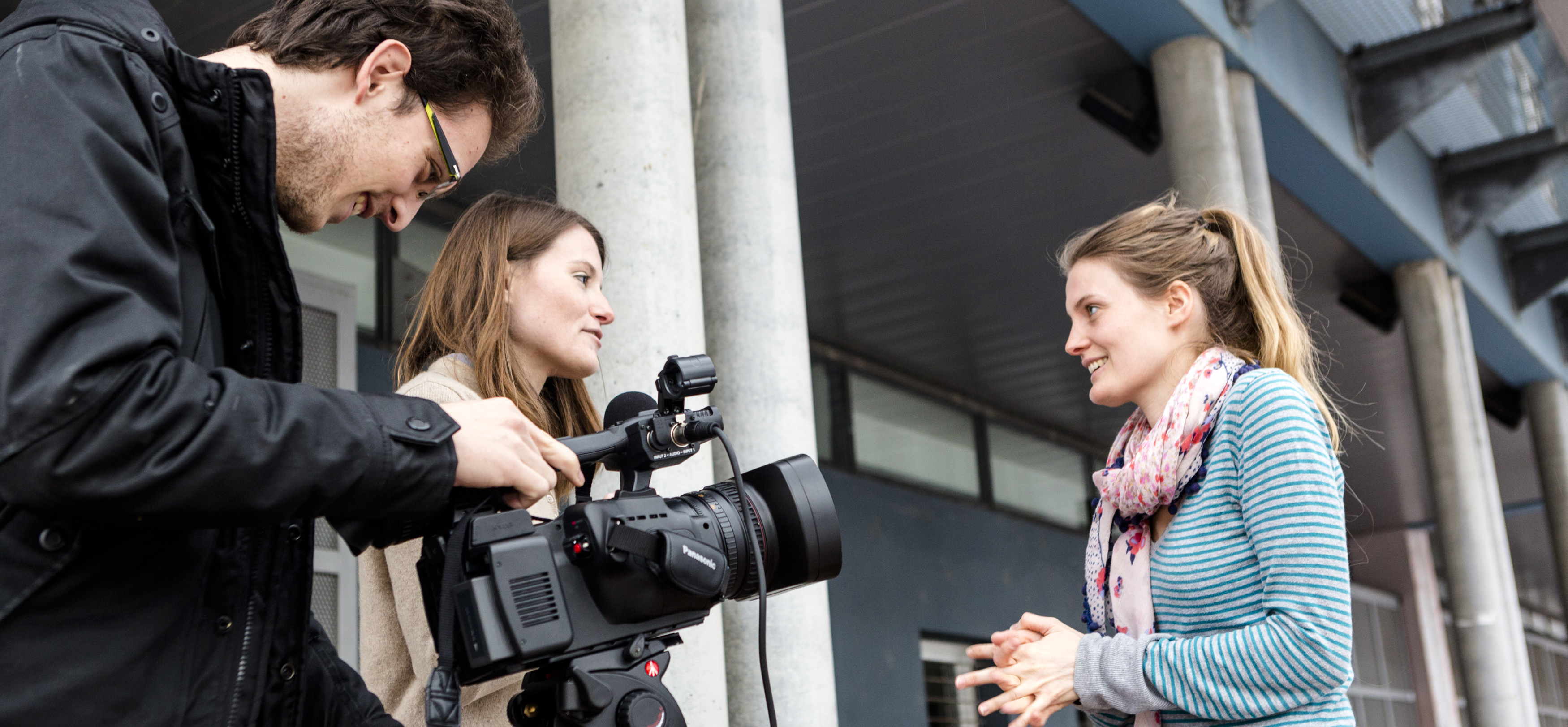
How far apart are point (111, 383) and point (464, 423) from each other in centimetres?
29

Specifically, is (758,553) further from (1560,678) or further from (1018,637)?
(1560,678)

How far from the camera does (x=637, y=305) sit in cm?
244

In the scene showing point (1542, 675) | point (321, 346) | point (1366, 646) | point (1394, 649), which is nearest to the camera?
point (321, 346)

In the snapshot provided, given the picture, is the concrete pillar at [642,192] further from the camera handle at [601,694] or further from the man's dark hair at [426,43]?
the camera handle at [601,694]

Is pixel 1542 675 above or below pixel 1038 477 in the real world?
below

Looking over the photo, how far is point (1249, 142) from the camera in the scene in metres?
5.41

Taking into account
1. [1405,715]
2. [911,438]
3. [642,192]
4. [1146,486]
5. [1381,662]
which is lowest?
[1405,715]

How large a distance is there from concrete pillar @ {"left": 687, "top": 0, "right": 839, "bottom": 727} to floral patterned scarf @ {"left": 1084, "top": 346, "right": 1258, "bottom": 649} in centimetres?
106

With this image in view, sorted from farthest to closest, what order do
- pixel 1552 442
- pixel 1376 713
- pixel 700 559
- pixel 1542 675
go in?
pixel 1542 675, pixel 1376 713, pixel 1552 442, pixel 700 559

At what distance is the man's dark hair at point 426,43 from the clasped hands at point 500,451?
1.21ft

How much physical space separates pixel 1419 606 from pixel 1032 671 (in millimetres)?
18495

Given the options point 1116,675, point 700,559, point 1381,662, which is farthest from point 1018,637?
point 1381,662

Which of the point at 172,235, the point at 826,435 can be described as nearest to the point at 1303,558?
the point at 172,235

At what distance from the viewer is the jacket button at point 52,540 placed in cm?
99
